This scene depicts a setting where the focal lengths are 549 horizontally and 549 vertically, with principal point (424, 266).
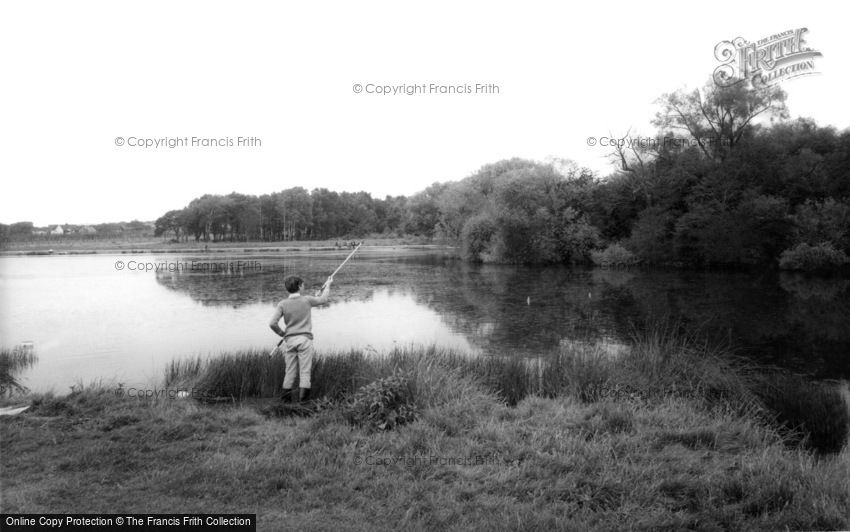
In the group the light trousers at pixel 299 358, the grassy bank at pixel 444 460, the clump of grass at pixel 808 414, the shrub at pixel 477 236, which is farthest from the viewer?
the shrub at pixel 477 236

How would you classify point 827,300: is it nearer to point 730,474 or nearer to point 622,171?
point 730,474

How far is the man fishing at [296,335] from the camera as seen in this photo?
27.8 ft

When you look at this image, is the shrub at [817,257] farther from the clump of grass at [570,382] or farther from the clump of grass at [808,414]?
the clump of grass at [808,414]

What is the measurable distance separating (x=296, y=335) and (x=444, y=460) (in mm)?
3893

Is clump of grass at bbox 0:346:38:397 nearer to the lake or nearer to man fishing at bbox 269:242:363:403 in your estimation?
the lake

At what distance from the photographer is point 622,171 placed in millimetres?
50594

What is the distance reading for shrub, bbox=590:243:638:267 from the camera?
4388cm

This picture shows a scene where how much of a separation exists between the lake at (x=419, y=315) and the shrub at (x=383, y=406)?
563 centimetres

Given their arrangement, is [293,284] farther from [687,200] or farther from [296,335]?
[687,200]

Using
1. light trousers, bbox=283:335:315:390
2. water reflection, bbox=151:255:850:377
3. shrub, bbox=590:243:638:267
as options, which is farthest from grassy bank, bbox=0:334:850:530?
shrub, bbox=590:243:638:267

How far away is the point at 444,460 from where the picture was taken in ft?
18.0

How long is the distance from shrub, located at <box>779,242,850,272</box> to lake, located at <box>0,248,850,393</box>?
3.15m

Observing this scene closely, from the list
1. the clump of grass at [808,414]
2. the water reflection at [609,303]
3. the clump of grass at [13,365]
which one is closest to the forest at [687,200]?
the water reflection at [609,303]


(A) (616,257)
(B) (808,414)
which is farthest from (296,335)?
(A) (616,257)
